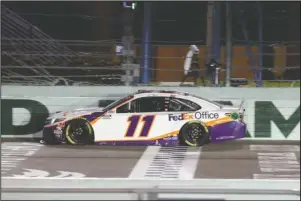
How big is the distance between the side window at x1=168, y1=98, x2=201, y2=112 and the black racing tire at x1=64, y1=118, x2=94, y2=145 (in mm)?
1433

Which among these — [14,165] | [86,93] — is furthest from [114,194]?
[86,93]

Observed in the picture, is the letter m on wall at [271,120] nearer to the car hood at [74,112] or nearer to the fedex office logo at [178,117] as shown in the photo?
the fedex office logo at [178,117]

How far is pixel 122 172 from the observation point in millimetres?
6406

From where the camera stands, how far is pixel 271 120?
9.28 metres

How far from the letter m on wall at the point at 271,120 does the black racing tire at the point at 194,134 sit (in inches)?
51.1

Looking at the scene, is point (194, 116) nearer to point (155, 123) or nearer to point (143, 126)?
point (155, 123)

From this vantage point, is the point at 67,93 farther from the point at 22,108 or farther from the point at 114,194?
the point at 114,194

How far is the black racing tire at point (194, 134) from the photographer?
8477 millimetres

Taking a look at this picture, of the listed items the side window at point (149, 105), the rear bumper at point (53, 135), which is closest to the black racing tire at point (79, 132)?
the rear bumper at point (53, 135)

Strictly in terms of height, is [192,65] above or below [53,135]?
above

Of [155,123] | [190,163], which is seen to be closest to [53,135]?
[155,123]

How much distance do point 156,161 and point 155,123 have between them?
117 cm

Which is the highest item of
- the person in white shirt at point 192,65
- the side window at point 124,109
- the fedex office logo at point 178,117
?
the person in white shirt at point 192,65

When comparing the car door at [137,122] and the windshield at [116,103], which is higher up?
the windshield at [116,103]
